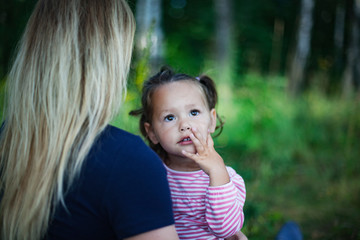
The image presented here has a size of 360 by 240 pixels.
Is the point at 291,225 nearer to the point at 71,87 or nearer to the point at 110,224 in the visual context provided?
the point at 110,224

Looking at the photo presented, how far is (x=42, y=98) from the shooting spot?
1122 mm

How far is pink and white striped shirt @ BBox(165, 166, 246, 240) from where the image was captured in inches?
54.6

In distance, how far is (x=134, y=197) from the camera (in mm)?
1032

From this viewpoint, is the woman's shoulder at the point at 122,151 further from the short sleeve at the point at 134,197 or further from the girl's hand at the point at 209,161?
the girl's hand at the point at 209,161

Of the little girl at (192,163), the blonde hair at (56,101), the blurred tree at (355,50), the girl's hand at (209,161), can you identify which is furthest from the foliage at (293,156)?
the blurred tree at (355,50)

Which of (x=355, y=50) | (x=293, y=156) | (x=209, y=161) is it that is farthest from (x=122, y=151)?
(x=355, y=50)

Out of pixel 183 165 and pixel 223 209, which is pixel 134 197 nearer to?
pixel 223 209

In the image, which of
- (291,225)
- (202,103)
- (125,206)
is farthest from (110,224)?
(291,225)

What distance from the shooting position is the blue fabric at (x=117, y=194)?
1031mm

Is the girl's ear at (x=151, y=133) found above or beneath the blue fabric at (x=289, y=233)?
above

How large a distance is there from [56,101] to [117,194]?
376 mm

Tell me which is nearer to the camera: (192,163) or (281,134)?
(192,163)

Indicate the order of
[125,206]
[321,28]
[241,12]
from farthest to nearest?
[241,12], [321,28], [125,206]

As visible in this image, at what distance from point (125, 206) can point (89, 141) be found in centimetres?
24
